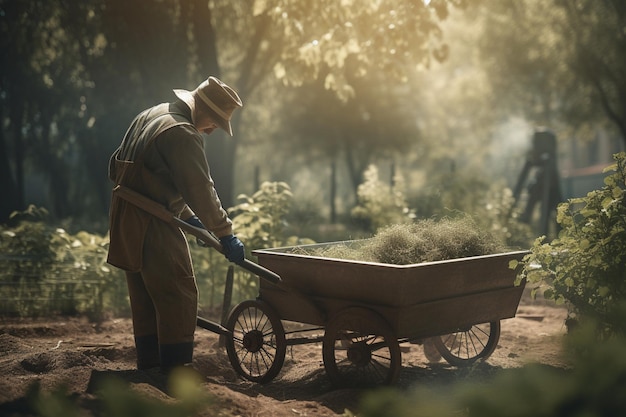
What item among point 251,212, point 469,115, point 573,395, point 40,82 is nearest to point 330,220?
point 40,82

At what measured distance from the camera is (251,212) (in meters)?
8.78

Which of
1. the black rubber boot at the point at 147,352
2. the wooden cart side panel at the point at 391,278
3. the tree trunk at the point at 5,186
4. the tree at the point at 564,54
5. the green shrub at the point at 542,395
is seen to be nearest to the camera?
the green shrub at the point at 542,395

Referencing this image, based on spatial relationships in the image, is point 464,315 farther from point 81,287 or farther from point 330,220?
point 330,220

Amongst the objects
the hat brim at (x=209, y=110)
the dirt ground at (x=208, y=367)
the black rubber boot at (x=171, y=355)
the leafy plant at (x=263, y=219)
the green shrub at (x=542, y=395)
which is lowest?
the dirt ground at (x=208, y=367)

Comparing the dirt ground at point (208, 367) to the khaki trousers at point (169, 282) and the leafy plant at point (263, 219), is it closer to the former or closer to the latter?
the khaki trousers at point (169, 282)

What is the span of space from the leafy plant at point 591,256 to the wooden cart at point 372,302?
1.03ft

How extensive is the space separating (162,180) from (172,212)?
0.72 feet

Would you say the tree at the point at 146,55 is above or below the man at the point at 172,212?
above

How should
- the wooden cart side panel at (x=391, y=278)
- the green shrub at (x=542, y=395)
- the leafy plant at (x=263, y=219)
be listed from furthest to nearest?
the leafy plant at (x=263, y=219), the wooden cart side panel at (x=391, y=278), the green shrub at (x=542, y=395)

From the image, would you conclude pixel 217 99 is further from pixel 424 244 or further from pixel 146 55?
pixel 146 55

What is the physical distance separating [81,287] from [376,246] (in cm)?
446

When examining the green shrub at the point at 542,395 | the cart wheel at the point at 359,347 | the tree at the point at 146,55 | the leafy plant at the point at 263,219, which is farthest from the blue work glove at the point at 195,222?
the tree at the point at 146,55

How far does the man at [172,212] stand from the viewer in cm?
524

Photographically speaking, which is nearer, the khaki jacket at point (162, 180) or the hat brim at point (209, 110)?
the khaki jacket at point (162, 180)
